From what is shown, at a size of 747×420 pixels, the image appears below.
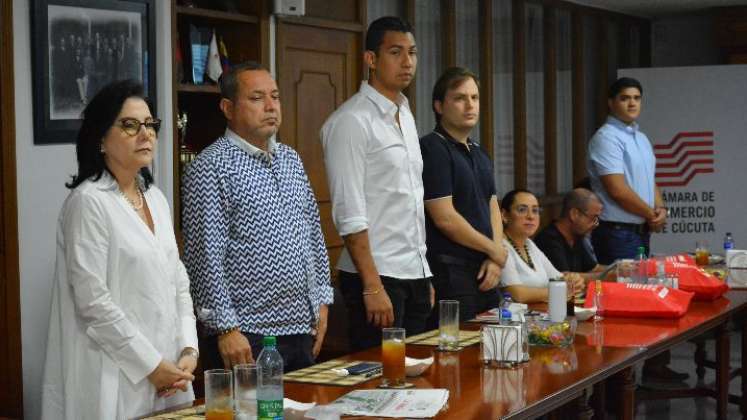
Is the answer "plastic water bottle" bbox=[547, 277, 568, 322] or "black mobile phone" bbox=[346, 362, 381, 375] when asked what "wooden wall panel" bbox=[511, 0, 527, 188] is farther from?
"black mobile phone" bbox=[346, 362, 381, 375]

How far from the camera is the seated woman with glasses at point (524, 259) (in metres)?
4.46

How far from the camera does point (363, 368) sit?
2996 mm

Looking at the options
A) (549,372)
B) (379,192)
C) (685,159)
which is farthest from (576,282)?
(685,159)

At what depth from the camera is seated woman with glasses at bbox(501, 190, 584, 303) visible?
4465mm

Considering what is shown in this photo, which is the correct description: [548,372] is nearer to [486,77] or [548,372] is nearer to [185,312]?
[185,312]

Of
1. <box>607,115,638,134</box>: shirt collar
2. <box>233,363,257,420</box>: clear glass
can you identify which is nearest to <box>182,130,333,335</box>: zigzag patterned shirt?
<box>233,363,257,420</box>: clear glass

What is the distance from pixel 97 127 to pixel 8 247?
1.21 m

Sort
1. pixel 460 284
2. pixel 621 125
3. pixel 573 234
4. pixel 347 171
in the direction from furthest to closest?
pixel 621 125 → pixel 573 234 → pixel 460 284 → pixel 347 171

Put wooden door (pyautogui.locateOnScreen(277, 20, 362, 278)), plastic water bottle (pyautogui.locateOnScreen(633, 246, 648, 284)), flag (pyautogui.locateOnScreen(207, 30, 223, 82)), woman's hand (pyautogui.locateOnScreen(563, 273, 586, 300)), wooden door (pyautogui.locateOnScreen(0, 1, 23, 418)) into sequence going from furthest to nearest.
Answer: wooden door (pyautogui.locateOnScreen(277, 20, 362, 278)), flag (pyautogui.locateOnScreen(207, 30, 223, 82)), plastic water bottle (pyautogui.locateOnScreen(633, 246, 648, 284)), woman's hand (pyautogui.locateOnScreen(563, 273, 586, 300)), wooden door (pyautogui.locateOnScreen(0, 1, 23, 418))

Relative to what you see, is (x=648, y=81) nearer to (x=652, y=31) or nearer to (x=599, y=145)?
(x=652, y=31)

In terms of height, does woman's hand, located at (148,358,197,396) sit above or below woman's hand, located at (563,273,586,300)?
below

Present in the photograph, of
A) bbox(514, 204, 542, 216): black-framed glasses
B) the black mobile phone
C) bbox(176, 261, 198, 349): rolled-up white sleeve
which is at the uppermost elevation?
bbox(514, 204, 542, 216): black-framed glasses

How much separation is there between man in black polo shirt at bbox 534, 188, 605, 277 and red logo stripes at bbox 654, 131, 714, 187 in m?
3.13

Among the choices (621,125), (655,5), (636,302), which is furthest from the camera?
(655,5)
